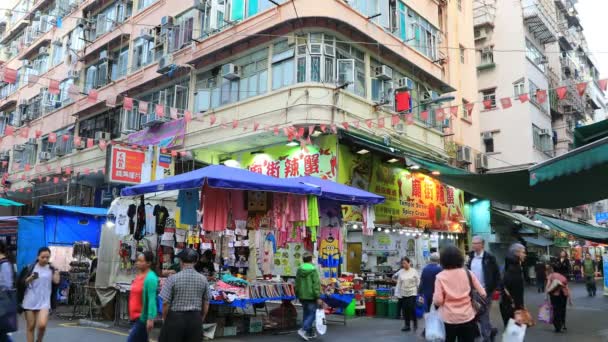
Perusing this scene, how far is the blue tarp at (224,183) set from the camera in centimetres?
900

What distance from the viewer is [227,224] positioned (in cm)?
1007

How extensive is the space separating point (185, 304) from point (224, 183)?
13.6 feet

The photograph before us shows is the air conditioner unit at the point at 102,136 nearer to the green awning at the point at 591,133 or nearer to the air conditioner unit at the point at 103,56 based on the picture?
the air conditioner unit at the point at 103,56

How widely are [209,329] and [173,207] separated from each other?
12.6ft

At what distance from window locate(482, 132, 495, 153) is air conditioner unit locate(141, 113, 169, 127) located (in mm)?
18461

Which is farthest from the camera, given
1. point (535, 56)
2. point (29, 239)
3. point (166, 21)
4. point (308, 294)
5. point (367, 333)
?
point (535, 56)

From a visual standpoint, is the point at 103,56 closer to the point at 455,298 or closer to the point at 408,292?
the point at 408,292

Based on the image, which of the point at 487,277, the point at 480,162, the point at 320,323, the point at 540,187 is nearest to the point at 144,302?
the point at 320,323

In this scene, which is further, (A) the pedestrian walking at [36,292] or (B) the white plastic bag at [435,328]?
(A) the pedestrian walking at [36,292]

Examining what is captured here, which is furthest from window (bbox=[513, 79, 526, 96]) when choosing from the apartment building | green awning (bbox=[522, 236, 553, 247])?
green awning (bbox=[522, 236, 553, 247])

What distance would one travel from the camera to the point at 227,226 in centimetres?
1011

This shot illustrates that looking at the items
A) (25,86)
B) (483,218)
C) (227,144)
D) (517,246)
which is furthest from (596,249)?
(25,86)

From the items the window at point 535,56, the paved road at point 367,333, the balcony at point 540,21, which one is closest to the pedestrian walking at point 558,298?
the paved road at point 367,333

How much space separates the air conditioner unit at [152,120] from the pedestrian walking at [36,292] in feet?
39.7
